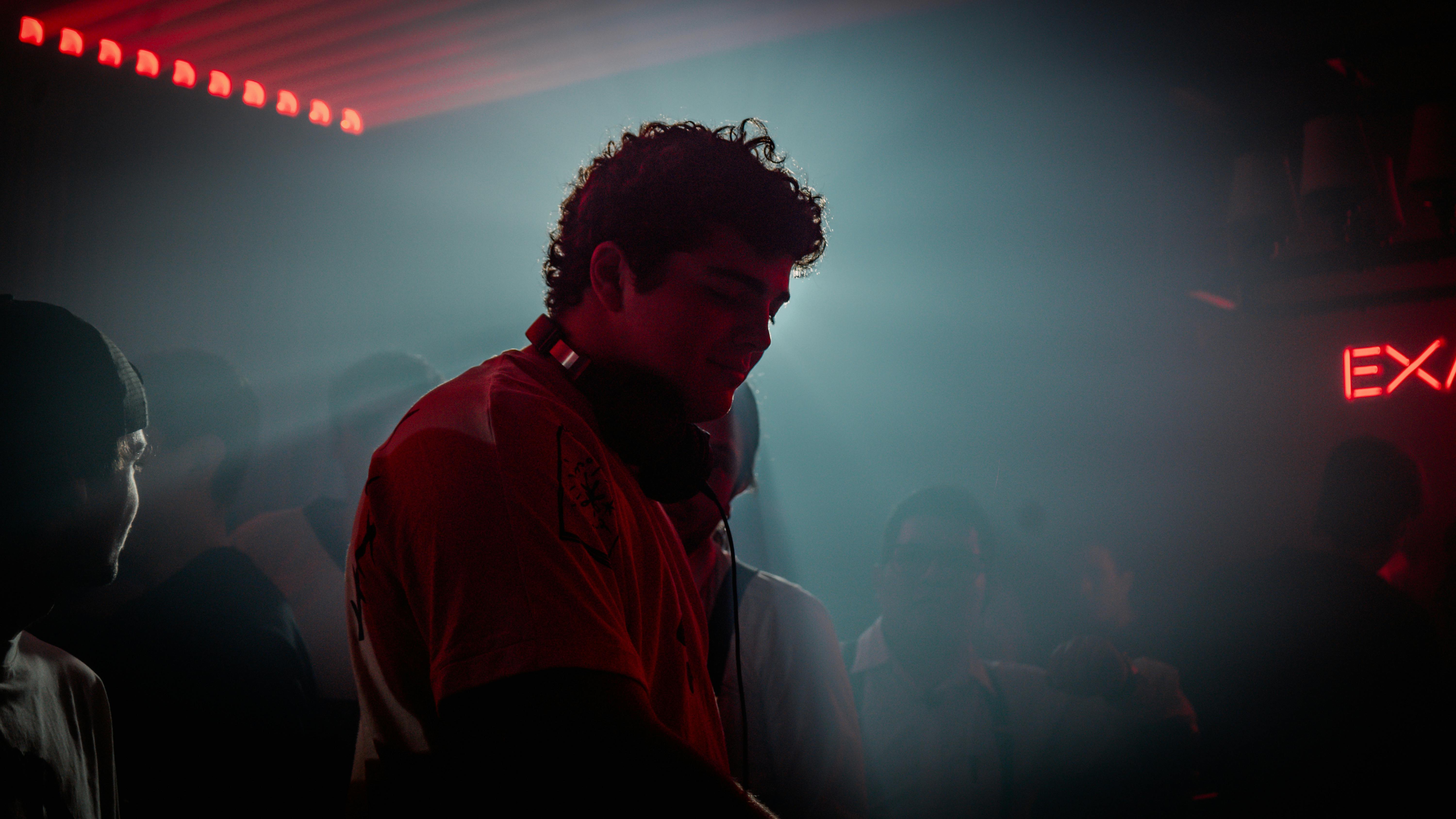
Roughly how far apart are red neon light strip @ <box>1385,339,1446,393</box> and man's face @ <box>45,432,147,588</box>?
5180 millimetres

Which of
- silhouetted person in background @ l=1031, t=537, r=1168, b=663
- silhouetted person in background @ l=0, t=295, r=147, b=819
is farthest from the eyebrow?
silhouetted person in background @ l=1031, t=537, r=1168, b=663

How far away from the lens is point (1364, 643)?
2.17m

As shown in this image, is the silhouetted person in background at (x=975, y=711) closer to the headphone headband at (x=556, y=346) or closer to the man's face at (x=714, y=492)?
the man's face at (x=714, y=492)

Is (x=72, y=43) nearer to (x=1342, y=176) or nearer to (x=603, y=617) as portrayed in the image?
(x=603, y=617)

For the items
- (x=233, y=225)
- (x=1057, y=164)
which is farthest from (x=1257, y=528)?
(x=233, y=225)

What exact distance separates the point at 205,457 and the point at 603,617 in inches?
74.8

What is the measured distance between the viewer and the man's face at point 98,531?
0.88 metres

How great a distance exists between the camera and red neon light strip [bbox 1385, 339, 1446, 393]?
407cm

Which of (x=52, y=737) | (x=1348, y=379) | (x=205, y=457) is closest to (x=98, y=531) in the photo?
(x=52, y=737)

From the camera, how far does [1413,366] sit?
4.12 m

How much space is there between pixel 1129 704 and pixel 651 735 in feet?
7.31

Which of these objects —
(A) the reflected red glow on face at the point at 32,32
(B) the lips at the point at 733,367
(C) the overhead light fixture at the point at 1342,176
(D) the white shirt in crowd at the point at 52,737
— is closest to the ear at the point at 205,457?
(D) the white shirt in crowd at the point at 52,737

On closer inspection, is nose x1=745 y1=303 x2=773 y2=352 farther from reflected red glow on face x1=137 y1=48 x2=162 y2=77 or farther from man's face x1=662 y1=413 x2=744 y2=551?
reflected red glow on face x1=137 y1=48 x2=162 y2=77

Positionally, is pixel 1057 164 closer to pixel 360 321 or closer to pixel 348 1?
pixel 348 1
